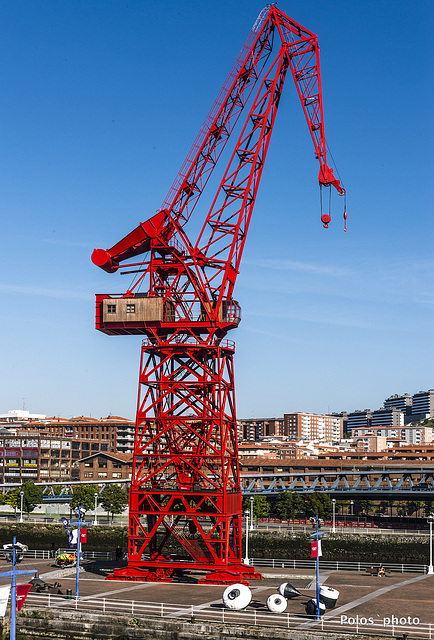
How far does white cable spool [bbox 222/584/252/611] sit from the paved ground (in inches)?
42.7

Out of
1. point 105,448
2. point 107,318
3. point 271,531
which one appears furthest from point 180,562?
point 105,448

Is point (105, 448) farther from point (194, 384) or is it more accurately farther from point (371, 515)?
point (194, 384)

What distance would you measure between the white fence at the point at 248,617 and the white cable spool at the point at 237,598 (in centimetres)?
47

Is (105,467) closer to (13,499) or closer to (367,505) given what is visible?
(13,499)

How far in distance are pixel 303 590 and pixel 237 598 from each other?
378 inches

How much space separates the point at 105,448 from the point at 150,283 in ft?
436

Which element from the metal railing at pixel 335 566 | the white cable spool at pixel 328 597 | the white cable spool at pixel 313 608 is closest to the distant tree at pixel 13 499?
the metal railing at pixel 335 566

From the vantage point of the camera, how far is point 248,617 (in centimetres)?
4331

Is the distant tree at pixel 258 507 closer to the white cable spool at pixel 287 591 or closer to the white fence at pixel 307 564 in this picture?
the white fence at pixel 307 564

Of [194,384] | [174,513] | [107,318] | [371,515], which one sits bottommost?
[371,515]

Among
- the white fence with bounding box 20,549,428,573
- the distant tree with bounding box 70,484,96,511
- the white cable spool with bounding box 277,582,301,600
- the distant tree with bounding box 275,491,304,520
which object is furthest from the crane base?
the distant tree with bounding box 70,484,96,511

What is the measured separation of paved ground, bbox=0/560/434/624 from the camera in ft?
149

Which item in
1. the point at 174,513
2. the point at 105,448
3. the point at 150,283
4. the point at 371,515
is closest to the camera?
the point at 174,513

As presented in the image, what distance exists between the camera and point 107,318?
6125 centimetres
